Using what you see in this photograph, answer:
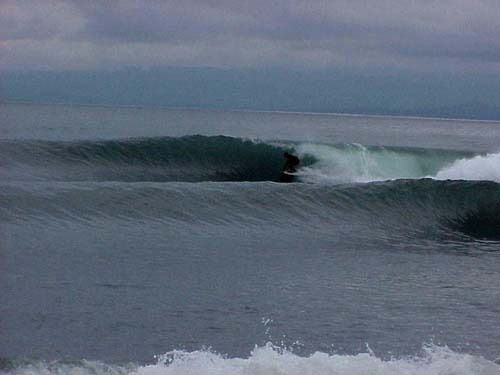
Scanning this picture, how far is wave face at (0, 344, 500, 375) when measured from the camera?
25.2ft

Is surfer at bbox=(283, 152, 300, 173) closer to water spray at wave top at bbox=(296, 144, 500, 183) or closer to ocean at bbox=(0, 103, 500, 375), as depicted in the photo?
water spray at wave top at bbox=(296, 144, 500, 183)

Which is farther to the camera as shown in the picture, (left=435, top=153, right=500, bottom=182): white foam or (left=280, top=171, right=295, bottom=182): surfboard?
(left=280, top=171, right=295, bottom=182): surfboard

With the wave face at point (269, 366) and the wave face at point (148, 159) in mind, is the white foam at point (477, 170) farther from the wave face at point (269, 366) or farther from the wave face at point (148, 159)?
the wave face at point (269, 366)

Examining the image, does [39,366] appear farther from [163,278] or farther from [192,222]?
[192,222]

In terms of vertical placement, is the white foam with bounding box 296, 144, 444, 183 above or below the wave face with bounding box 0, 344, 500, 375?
above

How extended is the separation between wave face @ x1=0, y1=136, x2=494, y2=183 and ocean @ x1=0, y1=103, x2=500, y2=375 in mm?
2341

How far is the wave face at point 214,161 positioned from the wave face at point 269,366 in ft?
54.3

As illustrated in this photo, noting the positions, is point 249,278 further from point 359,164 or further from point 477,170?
point 359,164

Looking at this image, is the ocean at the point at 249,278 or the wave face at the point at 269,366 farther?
the ocean at the point at 249,278

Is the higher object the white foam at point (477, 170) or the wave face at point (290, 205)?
the white foam at point (477, 170)

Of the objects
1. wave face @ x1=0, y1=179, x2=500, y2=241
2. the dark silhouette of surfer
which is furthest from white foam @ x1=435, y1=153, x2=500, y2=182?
the dark silhouette of surfer

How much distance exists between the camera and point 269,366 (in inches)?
303

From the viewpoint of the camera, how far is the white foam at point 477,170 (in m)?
26.3

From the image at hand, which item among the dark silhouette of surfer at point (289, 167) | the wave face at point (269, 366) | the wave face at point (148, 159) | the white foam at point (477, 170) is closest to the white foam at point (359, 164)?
the dark silhouette of surfer at point (289, 167)
